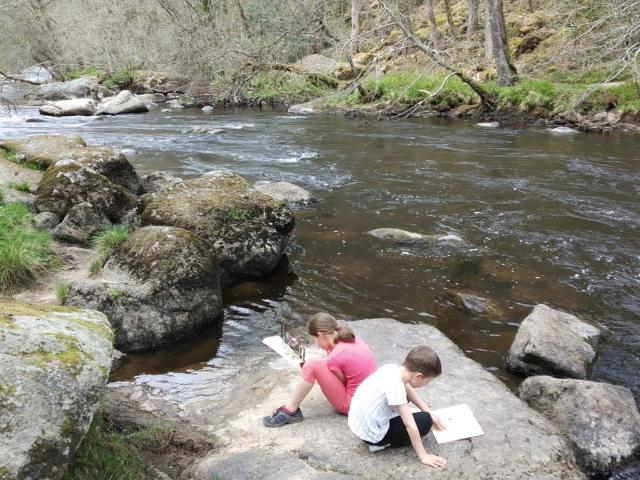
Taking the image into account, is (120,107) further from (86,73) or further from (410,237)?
(410,237)

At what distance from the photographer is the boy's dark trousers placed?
3.52m

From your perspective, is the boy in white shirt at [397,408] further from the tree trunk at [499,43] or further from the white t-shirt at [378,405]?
the tree trunk at [499,43]

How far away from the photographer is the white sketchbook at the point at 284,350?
471 cm

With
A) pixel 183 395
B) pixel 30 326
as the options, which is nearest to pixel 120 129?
pixel 183 395

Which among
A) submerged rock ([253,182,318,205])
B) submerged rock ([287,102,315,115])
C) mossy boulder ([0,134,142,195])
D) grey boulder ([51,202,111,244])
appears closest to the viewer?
grey boulder ([51,202,111,244])

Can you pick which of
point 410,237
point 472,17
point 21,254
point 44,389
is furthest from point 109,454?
point 472,17

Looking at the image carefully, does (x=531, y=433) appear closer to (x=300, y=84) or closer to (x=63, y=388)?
(x=63, y=388)

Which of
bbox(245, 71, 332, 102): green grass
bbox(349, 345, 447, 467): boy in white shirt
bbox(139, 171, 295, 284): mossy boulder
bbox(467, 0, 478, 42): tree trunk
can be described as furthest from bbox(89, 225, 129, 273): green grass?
bbox(467, 0, 478, 42): tree trunk

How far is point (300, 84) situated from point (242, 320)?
19572 millimetres

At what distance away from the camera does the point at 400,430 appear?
3535mm

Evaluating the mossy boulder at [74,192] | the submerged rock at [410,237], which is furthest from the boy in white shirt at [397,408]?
the mossy boulder at [74,192]

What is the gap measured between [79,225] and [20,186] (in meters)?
1.69

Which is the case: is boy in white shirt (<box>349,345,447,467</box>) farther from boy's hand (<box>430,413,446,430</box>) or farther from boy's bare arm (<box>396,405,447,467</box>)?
boy's hand (<box>430,413,446,430</box>)

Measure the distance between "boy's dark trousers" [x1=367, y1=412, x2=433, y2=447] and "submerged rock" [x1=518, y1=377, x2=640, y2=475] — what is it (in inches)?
48.3
